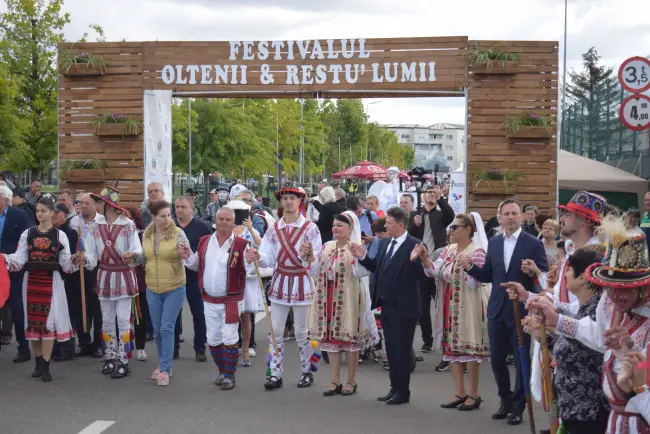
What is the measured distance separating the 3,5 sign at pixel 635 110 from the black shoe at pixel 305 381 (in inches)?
224

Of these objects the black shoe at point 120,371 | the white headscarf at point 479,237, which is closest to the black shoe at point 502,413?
the white headscarf at point 479,237

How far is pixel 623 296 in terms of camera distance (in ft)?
13.5

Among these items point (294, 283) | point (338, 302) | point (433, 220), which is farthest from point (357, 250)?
point (433, 220)

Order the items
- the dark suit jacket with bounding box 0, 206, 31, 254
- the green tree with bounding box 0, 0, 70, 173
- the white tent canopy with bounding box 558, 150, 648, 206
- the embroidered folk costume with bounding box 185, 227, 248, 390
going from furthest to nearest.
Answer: the green tree with bounding box 0, 0, 70, 173 → the white tent canopy with bounding box 558, 150, 648, 206 → the dark suit jacket with bounding box 0, 206, 31, 254 → the embroidered folk costume with bounding box 185, 227, 248, 390

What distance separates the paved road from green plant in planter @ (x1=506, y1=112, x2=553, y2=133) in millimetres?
6179

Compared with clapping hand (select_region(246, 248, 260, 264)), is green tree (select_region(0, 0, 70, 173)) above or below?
above

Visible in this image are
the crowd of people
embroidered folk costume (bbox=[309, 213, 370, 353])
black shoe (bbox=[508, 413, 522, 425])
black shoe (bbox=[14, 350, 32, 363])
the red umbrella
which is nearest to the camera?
black shoe (bbox=[508, 413, 522, 425])

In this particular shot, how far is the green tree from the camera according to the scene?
86.1 ft

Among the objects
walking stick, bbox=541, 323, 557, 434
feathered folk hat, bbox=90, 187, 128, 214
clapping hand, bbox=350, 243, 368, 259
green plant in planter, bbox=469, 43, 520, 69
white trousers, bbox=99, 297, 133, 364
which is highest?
green plant in planter, bbox=469, 43, 520, 69

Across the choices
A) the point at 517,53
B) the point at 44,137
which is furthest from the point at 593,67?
the point at 517,53

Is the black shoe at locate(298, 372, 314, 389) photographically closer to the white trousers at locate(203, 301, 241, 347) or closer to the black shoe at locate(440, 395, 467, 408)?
the white trousers at locate(203, 301, 241, 347)

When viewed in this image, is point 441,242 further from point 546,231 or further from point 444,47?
point 444,47

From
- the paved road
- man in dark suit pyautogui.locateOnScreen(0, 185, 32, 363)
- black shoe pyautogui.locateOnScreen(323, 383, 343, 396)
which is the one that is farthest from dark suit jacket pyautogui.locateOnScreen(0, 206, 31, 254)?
black shoe pyautogui.locateOnScreen(323, 383, 343, 396)

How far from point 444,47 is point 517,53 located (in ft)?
4.07
